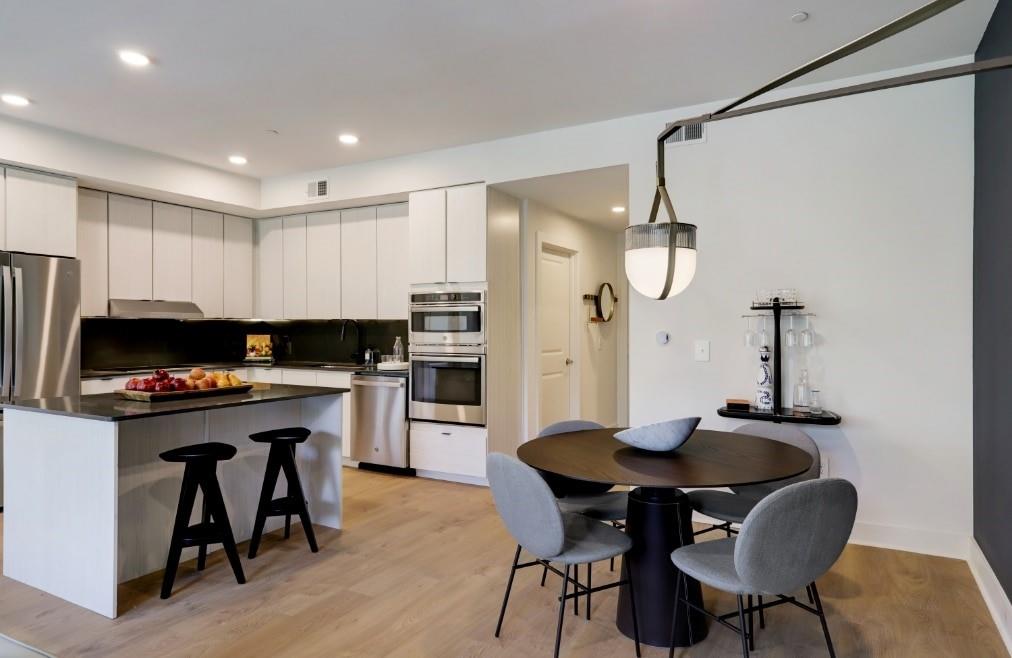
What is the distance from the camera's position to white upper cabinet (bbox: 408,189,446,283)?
5027 millimetres

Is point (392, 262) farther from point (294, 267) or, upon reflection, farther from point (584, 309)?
point (584, 309)

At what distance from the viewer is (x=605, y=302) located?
23.0 ft

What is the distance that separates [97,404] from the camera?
3004mm

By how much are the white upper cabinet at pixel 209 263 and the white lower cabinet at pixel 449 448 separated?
95.2 inches

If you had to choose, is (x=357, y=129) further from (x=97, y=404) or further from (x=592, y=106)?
(x=97, y=404)

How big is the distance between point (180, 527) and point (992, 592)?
3660 millimetres

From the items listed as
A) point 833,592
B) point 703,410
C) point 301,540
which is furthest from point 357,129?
point 833,592

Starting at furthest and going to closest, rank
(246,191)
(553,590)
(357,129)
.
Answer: (246,191), (357,129), (553,590)

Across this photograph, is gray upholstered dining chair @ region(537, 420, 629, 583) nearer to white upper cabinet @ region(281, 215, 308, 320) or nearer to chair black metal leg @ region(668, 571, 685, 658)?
chair black metal leg @ region(668, 571, 685, 658)

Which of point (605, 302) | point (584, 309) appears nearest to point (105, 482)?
point (584, 309)

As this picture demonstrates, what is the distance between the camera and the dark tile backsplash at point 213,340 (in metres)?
5.51

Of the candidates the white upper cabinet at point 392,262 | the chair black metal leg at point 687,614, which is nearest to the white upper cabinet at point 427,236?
the white upper cabinet at point 392,262

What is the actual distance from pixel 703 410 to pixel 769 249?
107 cm

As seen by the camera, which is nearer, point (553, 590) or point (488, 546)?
point (553, 590)
